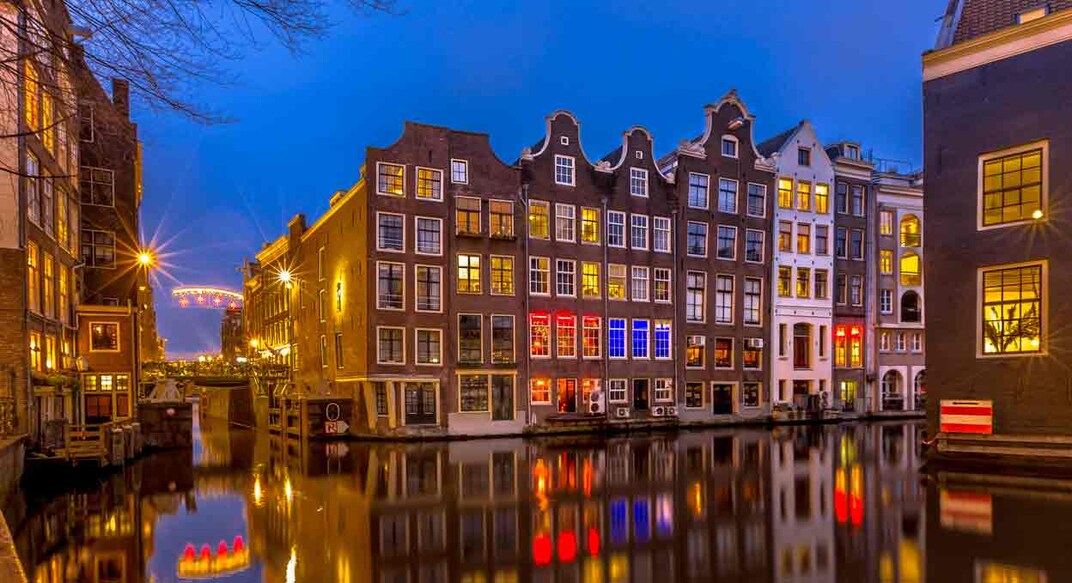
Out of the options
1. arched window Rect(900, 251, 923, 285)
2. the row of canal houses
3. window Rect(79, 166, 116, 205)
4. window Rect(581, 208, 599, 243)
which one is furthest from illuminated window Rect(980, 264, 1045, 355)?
window Rect(79, 166, 116, 205)

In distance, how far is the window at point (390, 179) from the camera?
1388 inches

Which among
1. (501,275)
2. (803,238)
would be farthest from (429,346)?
(803,238)

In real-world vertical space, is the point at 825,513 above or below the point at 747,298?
below

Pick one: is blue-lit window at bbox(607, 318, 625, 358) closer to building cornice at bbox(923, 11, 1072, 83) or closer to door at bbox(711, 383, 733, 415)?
door at bbox(711, 383, 733, 415)

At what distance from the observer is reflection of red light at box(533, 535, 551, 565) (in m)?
11.4

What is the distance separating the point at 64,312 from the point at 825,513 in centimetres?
3053

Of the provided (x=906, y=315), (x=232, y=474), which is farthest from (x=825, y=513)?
(x=906, y=315)

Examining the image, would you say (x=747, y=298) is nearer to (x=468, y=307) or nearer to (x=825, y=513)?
(x=468, y=307)

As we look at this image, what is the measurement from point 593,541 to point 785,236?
38.4 meters

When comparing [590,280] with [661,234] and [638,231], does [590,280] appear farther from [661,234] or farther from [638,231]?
[661,234]

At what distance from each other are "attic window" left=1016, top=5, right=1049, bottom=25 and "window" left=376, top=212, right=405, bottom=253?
27122 mm

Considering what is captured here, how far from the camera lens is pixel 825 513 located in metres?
15.1

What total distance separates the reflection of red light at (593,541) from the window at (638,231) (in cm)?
2937

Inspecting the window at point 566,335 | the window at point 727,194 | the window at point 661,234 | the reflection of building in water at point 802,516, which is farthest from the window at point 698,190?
the reflection of building in water at point 802,516
